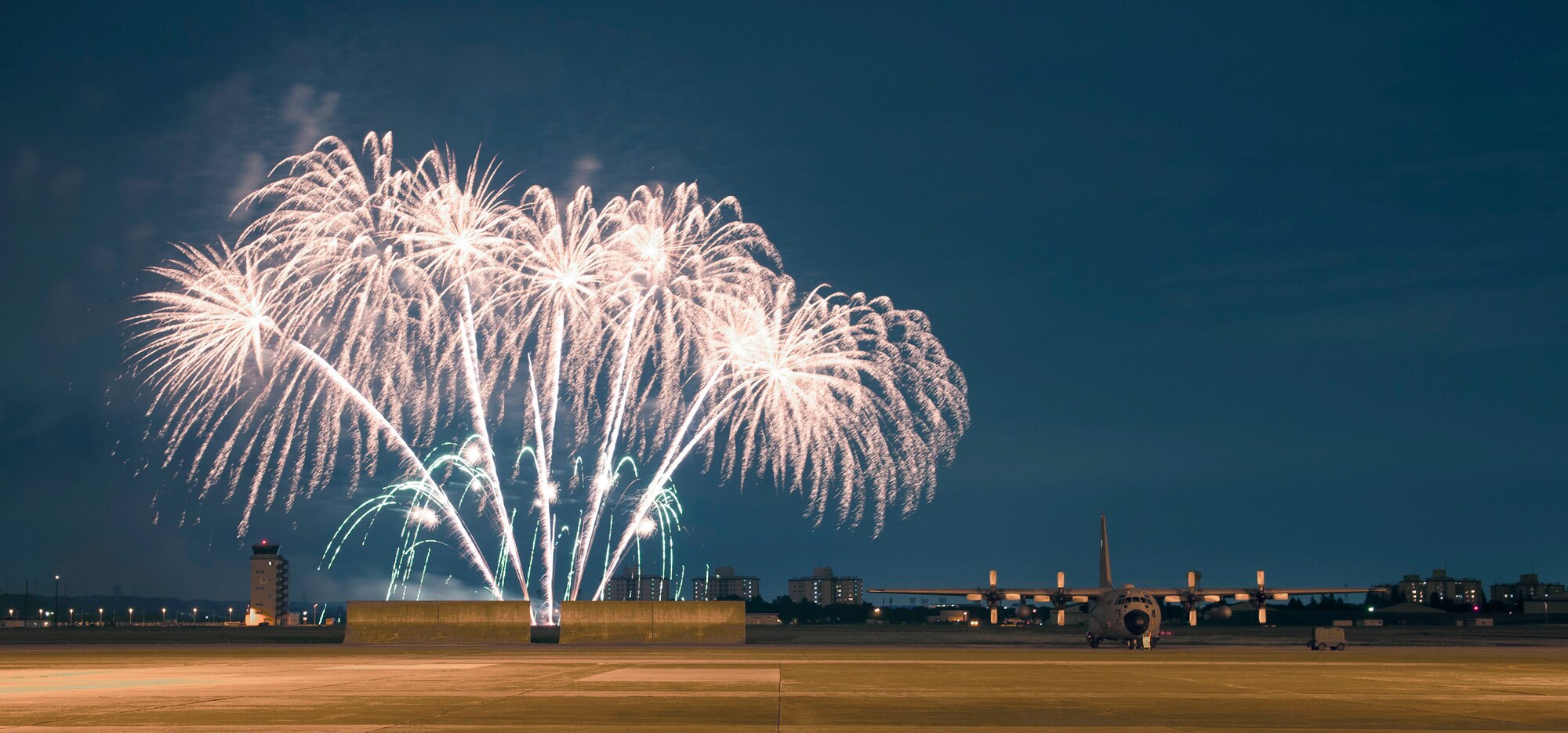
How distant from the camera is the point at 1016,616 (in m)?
74.6

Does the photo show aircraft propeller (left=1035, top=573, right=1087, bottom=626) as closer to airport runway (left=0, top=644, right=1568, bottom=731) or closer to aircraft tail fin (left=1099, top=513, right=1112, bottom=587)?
aircraft tail fin (left=1099, top=513, right=1112, bottom=587)

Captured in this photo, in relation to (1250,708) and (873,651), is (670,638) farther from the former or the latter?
(1250,708)

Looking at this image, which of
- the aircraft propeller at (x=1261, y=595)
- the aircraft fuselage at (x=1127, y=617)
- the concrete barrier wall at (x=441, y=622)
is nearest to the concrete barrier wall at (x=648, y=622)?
the concrete barrier wall at (x=441, y=622)

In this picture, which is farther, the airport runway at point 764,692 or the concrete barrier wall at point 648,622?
the concrete barrier wall at point 648,622

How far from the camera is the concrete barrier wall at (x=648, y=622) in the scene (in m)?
59.4

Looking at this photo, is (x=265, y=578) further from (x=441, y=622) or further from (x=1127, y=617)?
(x=1127, y=617)

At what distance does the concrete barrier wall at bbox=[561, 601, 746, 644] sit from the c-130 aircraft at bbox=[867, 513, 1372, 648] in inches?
590

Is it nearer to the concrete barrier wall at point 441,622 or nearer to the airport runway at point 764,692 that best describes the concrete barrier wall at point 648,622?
the concrete barrier wall at point 441,622

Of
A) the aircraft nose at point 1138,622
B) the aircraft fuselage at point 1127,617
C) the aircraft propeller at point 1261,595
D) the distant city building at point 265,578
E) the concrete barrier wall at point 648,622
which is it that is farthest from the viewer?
the distant city building at point 265,578

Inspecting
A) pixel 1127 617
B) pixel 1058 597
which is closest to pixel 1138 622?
pixel 1127 617

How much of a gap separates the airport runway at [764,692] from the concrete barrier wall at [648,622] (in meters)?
11.5

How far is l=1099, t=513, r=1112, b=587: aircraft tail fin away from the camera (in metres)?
77.1

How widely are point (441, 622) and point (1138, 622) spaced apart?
114 feet

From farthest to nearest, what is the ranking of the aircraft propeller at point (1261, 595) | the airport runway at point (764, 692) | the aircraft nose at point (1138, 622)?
the aircraft propeller at point (1261, 595) < the aircraft nose at point (1138, 622) < the airport runway at point (764, 692)
